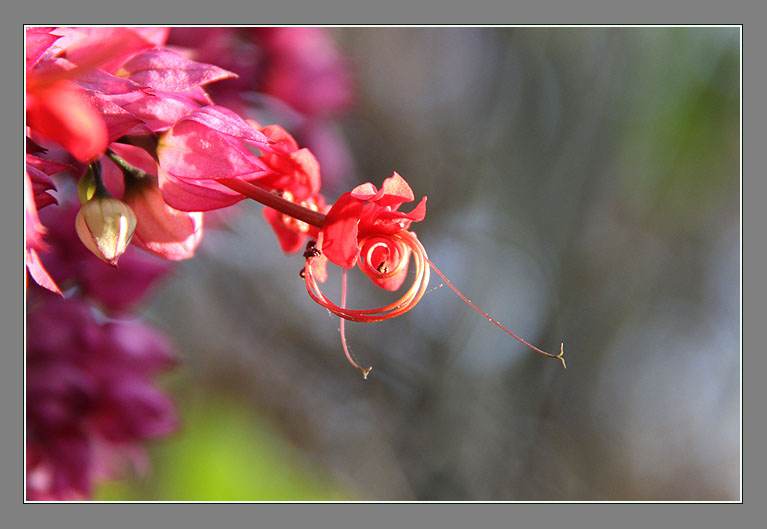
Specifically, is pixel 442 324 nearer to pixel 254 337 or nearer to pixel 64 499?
pixel 254 337

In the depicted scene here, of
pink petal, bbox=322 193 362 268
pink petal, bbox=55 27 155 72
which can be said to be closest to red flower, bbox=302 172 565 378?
pink petal, bbox=322 193 362 268

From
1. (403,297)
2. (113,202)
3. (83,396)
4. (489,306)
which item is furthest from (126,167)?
(489,306)

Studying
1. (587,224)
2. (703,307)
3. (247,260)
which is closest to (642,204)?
(587,224)

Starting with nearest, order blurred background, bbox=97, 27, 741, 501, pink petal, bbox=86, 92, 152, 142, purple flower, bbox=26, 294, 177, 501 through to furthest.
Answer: pink petal, bbox=86, 92, 152, 142 → purple flower, bbox=26, 294, 177, 501 → blurred background, bbox=97, 27, 741, 501

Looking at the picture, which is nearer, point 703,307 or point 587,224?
point 703,307

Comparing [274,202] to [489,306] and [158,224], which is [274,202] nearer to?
[158,224]

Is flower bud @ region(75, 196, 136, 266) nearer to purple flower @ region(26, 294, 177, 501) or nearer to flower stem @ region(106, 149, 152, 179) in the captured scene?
flower stem @ region(106, 149, 152, 179)

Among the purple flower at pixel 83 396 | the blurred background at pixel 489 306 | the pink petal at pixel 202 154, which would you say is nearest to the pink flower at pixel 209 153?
the pink petal at pixel 202 154
